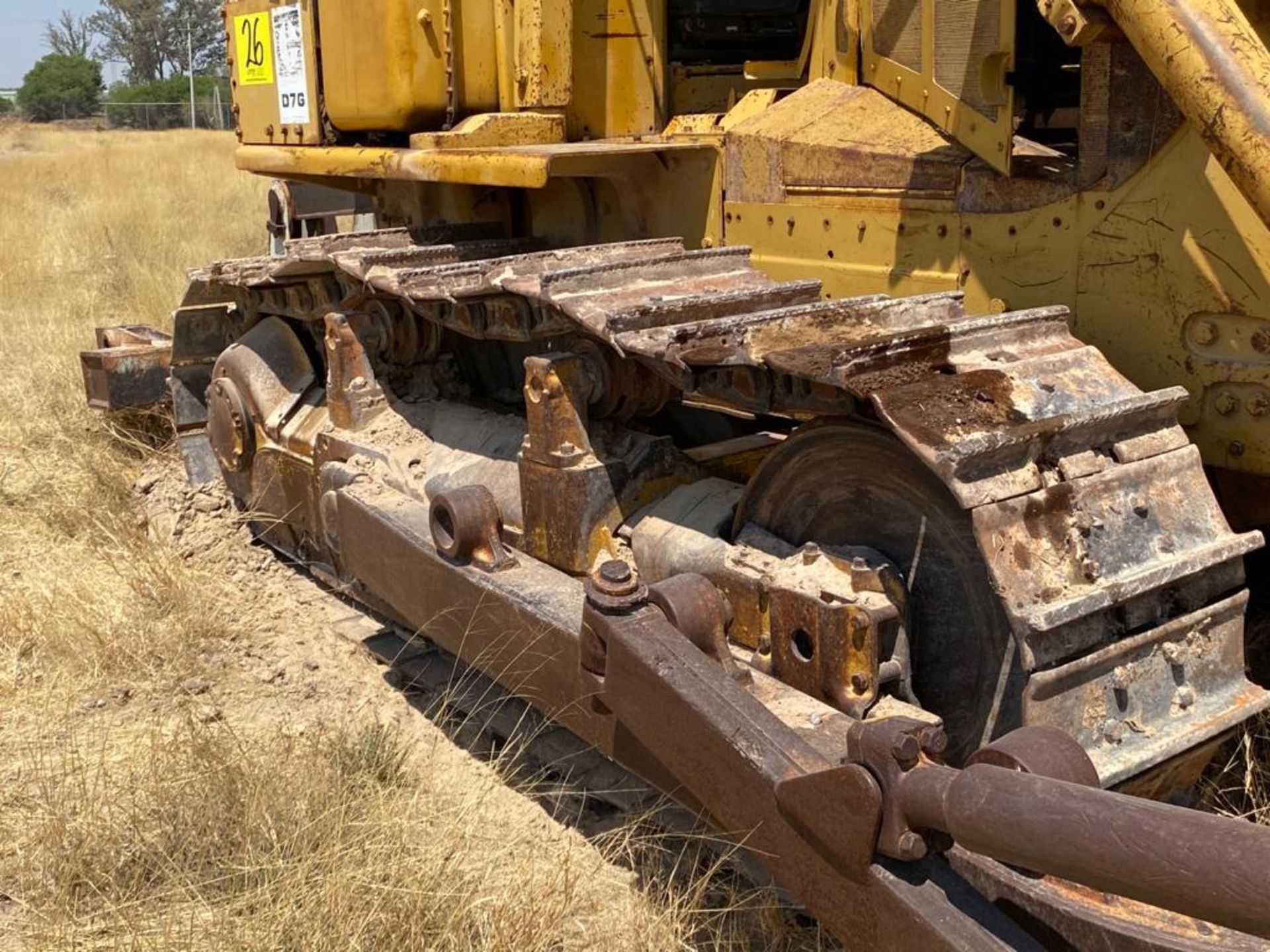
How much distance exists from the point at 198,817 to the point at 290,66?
3260 millimetres

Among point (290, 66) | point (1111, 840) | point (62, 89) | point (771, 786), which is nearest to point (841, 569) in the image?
point (771, 786)

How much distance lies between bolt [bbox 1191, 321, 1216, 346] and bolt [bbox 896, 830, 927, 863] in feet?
4.78

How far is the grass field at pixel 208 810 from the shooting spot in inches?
124

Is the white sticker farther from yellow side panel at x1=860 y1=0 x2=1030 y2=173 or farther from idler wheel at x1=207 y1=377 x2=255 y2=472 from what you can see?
yellow side panel at x1=860 y1=0 x2=1030 y2=173

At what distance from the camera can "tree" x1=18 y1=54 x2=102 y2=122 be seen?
5447cm

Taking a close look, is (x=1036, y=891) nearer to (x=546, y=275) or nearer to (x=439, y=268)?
(x=546, y=275)

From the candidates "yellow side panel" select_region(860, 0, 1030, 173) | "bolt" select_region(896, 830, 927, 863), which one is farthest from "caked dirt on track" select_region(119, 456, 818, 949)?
"yellow side panel" select_region(860, 0, 1030, 173)

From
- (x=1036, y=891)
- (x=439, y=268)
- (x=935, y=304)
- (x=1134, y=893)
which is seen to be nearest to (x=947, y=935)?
(x=1036, y=891)

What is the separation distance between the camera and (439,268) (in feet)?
14.3

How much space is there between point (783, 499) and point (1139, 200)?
1.07 m

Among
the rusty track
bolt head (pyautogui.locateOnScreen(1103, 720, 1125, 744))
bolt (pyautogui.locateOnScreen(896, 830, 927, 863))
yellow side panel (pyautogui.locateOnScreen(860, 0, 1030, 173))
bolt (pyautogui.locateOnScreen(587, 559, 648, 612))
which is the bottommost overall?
bolt head (pyautogui.locateOnScreen(1103, 720, 1125, 744))

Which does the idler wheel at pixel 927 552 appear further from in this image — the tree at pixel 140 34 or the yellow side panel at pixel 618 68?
the tree at pixel 140 34

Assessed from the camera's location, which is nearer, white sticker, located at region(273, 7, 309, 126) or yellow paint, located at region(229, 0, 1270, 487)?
yellow paint, located at region(229, 0, 1270, 487)

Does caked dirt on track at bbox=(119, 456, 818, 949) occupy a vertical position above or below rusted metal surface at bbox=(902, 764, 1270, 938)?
below
